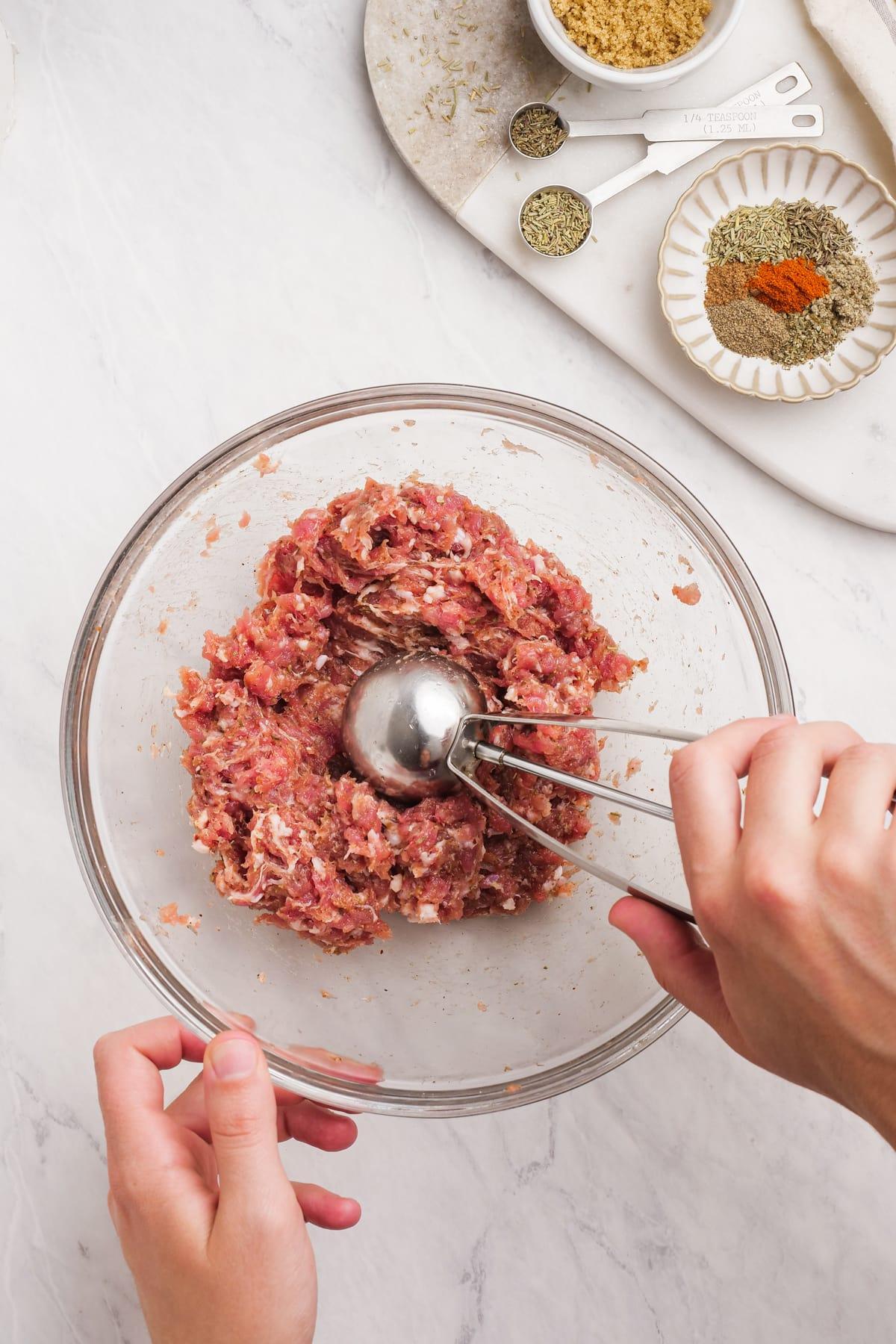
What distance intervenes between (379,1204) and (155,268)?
7.05 feet

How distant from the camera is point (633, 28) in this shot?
2113mm

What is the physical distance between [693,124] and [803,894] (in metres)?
1.86

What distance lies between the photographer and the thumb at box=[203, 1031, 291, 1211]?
1480mm

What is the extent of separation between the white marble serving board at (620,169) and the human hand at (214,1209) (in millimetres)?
1664

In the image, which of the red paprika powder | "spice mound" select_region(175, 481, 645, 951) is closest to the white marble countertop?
the red paprika powder

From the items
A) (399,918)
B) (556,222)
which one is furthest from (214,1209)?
(556,222)

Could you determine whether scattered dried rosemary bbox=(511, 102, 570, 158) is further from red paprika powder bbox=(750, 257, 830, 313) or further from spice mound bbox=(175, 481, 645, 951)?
spice mound bbox=(175, 481, 645, 951)

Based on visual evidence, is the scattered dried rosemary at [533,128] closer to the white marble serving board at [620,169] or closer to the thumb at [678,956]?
the white marble serving board at [620,169]

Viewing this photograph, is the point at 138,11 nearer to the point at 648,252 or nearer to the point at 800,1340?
the point at 648,252

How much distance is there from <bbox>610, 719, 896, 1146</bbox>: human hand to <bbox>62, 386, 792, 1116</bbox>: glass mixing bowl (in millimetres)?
605

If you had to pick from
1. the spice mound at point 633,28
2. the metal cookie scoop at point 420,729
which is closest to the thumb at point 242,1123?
the metal cookie scoop at point 420,729

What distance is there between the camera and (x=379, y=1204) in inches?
82.4

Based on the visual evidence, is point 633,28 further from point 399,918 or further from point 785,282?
point 399,918

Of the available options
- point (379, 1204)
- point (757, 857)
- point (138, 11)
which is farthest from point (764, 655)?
point (138, 11)
